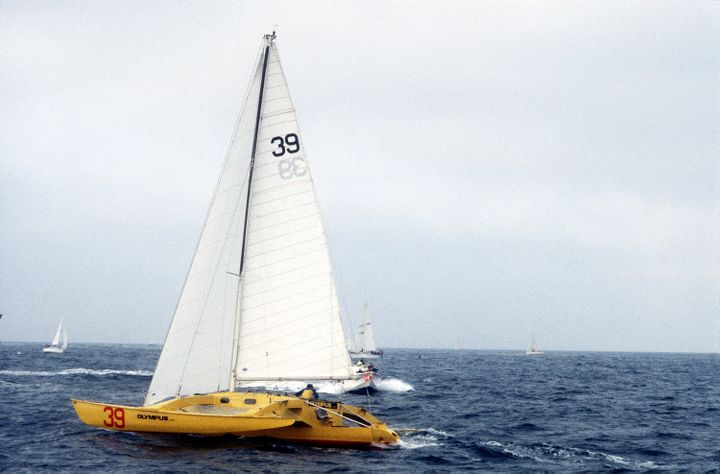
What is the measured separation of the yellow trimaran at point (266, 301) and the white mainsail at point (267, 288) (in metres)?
0.03

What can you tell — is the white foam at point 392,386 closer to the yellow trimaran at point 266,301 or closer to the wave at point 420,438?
the wave at point 420,438

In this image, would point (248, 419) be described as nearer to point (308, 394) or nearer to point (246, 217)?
point (308, 394)

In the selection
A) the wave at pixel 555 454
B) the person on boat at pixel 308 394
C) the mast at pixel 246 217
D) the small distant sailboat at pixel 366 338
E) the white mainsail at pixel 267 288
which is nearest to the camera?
the wave at pixel 555 454

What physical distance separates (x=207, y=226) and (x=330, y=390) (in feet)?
79.4

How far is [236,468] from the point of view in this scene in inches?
687

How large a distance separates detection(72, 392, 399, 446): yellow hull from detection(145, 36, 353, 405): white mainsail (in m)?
0.62

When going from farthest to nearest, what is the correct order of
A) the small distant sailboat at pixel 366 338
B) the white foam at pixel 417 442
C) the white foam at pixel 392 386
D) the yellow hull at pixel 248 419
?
the small distant sailboat at pixel 366 338 → the white foam at pixel 392 386 → the white foam at pixel 417 442 → the yellow hull at pixel 248 419

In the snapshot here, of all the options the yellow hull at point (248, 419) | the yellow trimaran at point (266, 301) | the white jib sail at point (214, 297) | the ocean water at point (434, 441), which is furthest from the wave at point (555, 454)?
the white jib sail at point (214, 297)

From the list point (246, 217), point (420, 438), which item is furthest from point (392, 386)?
point (246, 217)


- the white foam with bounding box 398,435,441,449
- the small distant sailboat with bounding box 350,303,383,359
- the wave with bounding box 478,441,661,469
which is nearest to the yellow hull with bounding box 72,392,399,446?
the white foam with bounding box 398,435,441,449

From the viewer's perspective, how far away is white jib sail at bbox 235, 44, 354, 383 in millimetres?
20844

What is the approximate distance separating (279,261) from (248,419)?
501cm

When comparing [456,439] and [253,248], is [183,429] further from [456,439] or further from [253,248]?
[456,439]

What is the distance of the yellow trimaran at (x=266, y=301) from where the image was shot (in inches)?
818
